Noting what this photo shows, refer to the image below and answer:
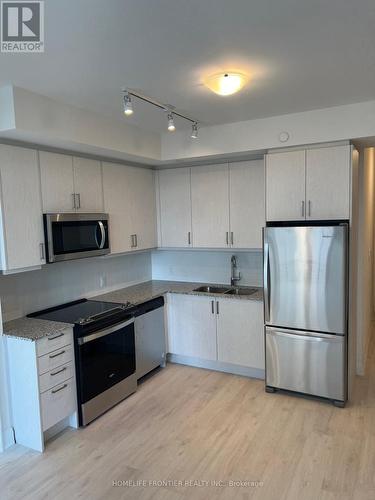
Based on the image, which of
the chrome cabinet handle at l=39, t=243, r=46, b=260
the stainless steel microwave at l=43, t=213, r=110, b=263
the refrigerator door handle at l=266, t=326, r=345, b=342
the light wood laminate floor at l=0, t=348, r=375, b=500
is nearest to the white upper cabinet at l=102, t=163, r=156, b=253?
the stainless steel microwave at l=43, t=213, r=110, b=263

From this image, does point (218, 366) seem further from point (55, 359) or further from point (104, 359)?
point (55, 359)

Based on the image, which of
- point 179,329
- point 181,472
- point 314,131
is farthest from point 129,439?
point 314,131

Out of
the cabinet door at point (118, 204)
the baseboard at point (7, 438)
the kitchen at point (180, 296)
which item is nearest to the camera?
the kitchen at point (180, 296)

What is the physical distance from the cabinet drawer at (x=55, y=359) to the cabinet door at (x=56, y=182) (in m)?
1.14

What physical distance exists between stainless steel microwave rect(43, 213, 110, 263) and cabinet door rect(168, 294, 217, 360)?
1.09 meters

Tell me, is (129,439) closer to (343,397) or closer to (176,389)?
(176,389)

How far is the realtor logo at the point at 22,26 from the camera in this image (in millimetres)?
1606

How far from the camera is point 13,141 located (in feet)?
9.16

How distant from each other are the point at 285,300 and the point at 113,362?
5.40 feet

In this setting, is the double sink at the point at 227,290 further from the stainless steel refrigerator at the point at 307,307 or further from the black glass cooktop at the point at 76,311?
the black glass cooktop at the point at 76,311

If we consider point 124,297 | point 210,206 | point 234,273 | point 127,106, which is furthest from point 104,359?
point 127,106

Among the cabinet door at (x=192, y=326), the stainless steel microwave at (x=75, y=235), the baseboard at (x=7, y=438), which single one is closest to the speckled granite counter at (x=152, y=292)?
the cabinet door at (x=192, y=326)

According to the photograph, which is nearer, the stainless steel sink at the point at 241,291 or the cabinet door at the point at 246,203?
the cabinet door at the point at 246,203

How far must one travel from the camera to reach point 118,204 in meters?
3.85
